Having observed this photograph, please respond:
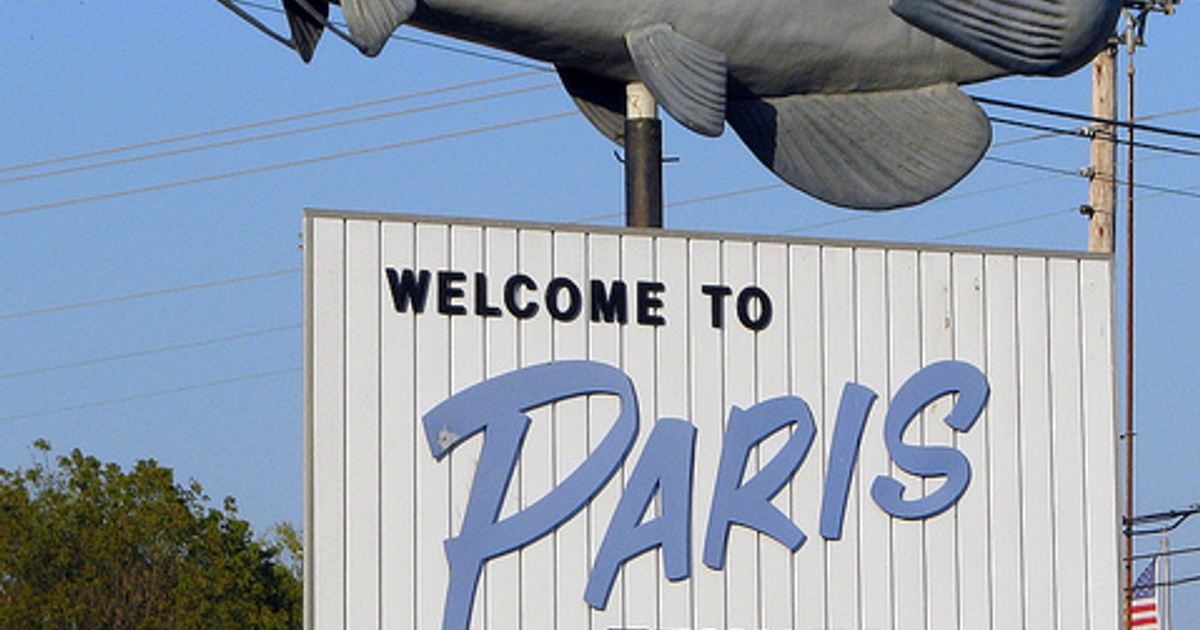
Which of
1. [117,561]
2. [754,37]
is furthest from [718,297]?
[117,561]

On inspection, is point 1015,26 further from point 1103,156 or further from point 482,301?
point 1103,156

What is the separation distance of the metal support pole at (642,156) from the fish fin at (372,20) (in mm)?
1151

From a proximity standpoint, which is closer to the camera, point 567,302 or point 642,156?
point 567,302

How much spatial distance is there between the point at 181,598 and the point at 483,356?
977 inches

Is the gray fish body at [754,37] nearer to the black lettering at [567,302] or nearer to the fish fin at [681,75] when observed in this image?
the fish fin at [681,75]

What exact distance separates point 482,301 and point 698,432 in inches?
37.5

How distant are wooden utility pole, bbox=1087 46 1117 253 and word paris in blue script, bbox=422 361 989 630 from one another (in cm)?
1221

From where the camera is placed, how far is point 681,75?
29.9ft

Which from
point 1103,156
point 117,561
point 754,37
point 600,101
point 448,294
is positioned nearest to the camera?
point 448,294

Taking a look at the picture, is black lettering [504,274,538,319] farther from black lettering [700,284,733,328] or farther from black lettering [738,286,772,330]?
black lettering [738,286,772,330]

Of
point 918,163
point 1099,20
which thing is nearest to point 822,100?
point 918,163

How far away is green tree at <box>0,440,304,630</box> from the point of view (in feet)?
107

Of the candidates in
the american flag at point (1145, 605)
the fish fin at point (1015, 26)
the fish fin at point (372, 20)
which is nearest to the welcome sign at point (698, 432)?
the fish fin at point (372, 20)

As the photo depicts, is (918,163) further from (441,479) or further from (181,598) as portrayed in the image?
A: (181,598)
